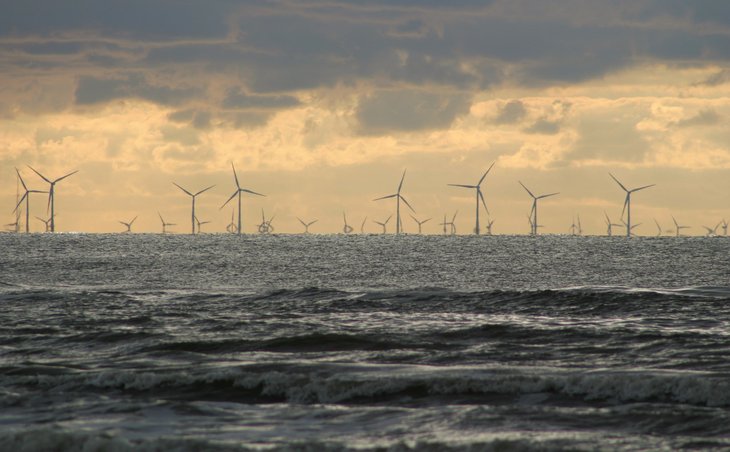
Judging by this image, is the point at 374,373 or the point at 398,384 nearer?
the point at 398,384

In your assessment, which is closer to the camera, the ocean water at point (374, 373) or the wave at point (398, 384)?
the ocean water at point (374, 373)

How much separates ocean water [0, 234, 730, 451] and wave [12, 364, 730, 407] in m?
0.06

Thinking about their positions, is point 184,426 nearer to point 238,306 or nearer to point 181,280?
point 238,306

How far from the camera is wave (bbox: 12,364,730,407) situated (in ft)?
71.2

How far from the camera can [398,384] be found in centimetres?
2305

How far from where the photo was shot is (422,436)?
18.0 m

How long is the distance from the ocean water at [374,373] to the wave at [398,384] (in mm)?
60

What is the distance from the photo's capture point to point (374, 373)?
24.7 m

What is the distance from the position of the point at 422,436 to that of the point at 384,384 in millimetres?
5039

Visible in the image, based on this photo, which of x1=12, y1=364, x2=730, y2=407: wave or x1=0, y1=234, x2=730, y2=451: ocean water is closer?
x1=0, y1=234, x2=730, y2=451: ocean water

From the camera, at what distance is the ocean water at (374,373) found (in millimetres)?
18234

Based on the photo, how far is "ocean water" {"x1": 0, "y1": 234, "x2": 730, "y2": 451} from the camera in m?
18.2

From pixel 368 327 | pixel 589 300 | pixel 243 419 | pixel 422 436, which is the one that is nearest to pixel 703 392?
pixel 422 436

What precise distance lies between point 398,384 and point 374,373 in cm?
173
